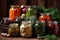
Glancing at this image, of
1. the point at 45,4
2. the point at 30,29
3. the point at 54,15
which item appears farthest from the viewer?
the point at 45,4

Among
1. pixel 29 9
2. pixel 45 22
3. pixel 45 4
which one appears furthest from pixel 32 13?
pixel 45 4

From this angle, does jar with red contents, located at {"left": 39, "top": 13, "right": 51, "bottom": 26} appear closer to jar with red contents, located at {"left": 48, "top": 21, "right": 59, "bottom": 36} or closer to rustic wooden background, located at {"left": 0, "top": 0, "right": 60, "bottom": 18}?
jar with red contents, located at {"left": 48, "top": 21, "right": 59, "bottom": 36}

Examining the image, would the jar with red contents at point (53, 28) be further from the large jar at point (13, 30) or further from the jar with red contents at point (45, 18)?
the large jar at point (13, 30)

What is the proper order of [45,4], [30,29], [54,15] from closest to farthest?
1. [30,29]
2. [54,15]
3. [45,4]

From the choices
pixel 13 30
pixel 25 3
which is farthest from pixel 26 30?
pixel 25 3

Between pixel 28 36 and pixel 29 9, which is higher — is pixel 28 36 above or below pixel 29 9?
below

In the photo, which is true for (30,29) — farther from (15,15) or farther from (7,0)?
(7,0)

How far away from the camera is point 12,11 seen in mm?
1479

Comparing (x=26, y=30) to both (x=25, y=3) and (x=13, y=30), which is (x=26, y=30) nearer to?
(x=13, y=30)

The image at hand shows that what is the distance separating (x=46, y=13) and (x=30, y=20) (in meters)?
0.18

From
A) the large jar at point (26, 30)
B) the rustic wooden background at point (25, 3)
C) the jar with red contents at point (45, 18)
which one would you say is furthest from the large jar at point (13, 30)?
the rustic wooden background at point (25, 3)

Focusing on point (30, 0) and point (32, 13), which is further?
point (30, 0)

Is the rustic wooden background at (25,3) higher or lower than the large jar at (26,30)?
higher

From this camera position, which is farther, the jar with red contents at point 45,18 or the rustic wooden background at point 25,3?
the rustic wooden background at point 25,3
